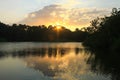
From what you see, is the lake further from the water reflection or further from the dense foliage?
the dense foliage

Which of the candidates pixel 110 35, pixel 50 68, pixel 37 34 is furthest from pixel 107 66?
pixel 37 34

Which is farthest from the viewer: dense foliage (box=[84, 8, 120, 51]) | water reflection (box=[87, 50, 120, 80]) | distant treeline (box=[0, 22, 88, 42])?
distant treeline (box=[0, 22, 88, 42])

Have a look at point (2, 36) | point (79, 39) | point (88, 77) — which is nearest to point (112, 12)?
point (88, 77)

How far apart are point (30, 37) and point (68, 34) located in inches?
1086

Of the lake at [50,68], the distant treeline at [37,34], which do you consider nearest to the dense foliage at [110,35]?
the lake at [50,68]

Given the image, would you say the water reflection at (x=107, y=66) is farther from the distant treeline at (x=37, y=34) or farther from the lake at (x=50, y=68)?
the distant treeline at (x=37, y=34)

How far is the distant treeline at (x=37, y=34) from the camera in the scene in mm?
156625

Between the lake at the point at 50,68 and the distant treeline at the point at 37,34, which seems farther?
the distant treeline at the point at 37,34

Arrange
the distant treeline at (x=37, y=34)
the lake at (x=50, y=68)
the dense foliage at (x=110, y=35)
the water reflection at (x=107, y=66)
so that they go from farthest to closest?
the distant treeline at (x=37, y=34), the dense foliage at (x=110, y=35), the water reflection at (x=107, y=66), the lake at (x=50, y=68)

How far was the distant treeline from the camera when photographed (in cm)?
15662

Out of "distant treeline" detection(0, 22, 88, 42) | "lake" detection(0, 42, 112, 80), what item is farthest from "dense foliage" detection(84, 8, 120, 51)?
"distant treeline" detection(0, 22, 88, 42)

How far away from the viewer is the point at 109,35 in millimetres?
57844

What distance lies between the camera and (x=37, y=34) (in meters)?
172

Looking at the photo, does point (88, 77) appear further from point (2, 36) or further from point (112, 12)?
point (2, 36)
